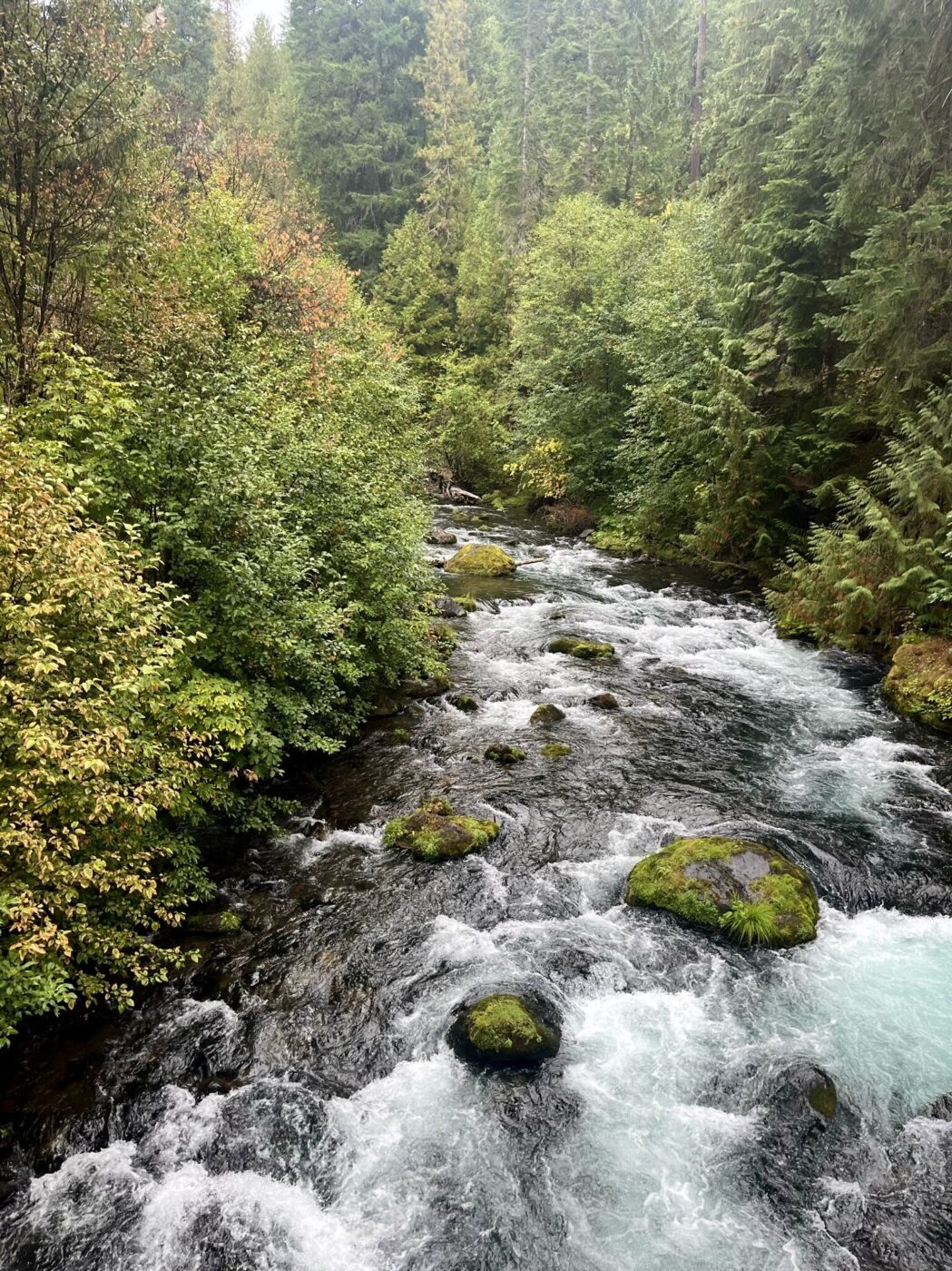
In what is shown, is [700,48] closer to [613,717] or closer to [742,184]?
[742,184]

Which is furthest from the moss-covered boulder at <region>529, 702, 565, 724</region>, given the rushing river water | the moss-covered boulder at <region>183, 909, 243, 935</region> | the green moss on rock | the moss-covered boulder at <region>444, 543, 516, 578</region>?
the moss-covered boulder at <region>444, 543, 516, 578</region>

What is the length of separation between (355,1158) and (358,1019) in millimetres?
1488

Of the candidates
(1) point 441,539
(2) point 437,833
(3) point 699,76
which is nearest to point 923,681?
(2) point 437,833

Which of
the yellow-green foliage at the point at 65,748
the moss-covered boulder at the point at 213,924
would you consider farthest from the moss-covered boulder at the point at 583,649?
the yellow-green foliage at the point at 65,748

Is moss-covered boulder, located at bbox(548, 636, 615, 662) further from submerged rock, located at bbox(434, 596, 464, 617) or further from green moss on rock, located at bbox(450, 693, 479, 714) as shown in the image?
green moss on rock, located at bbox(450, 693, 479, 714)

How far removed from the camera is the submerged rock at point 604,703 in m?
15.0

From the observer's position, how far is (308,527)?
40.6 feet

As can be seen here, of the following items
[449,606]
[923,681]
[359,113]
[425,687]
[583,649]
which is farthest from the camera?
[359,113]

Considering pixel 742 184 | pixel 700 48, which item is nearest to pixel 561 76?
pixel 700 48

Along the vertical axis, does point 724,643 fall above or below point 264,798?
below

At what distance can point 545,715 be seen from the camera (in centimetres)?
1439

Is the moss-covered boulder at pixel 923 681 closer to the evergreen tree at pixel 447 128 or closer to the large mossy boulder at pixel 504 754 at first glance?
the large mossy boulder at pixel 504 754

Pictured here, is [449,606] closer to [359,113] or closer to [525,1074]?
[525,1074]

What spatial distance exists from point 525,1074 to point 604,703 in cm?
872
